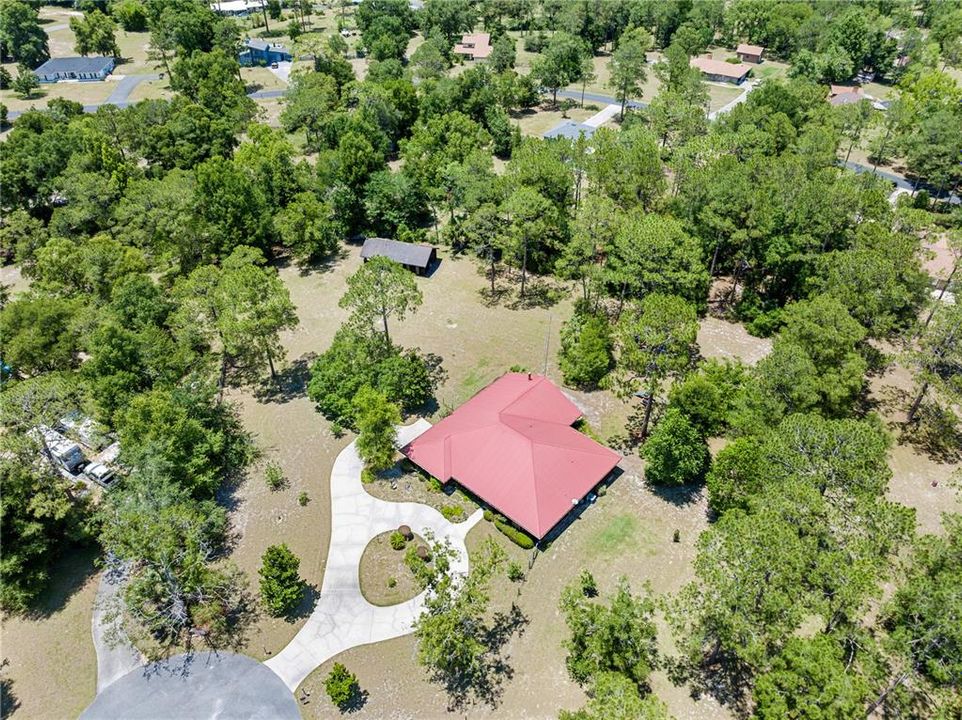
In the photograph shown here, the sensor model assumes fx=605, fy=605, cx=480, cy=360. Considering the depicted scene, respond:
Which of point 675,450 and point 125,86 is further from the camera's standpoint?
point 125,86

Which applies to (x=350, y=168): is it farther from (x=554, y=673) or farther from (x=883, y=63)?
(x=883, y=63)

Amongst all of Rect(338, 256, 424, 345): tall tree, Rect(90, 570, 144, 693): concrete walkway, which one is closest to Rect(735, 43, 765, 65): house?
Rect(338, 256, 424, 345): tall tree

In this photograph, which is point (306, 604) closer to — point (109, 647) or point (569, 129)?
point (109, 647)

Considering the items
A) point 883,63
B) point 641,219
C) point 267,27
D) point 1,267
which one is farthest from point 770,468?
point 267,27

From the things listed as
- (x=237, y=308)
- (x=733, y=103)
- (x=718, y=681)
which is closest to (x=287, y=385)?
(x=237, y=308)

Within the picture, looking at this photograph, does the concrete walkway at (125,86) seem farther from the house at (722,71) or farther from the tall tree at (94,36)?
the house at (722,71)

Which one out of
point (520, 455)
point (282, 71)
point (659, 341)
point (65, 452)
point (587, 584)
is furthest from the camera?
point (282, 71)
